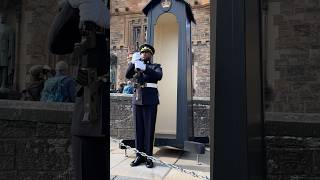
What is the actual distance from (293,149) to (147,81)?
2.41m

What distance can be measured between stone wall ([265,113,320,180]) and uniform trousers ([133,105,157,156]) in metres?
2.13

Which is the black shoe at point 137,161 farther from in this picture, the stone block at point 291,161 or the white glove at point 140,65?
Result: the stone block at point 291,161

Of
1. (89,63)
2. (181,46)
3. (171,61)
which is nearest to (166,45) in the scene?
(171,61)

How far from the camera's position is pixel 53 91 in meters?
3.77

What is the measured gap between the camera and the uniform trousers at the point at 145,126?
5.23 metres

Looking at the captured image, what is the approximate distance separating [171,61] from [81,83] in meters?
5.59

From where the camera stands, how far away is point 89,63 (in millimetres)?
1948

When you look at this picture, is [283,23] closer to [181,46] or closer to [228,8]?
[228,8]

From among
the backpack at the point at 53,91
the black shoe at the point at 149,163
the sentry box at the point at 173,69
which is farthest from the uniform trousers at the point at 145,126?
the backpack at the point at 53,91

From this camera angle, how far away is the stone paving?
4430 mm

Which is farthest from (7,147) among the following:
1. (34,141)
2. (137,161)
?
(137,161)

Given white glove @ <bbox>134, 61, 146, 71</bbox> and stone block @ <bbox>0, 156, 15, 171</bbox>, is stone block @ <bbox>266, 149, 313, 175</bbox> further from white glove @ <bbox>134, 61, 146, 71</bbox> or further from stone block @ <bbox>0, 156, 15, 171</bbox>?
stone block @ <bbox>0, 156, 15, 171</bbox>

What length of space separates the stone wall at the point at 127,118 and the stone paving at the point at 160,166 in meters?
1.40

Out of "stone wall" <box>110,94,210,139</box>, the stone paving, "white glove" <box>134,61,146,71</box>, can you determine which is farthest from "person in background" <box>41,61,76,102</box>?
"stone wall" <box>110,94,210,139</box>
